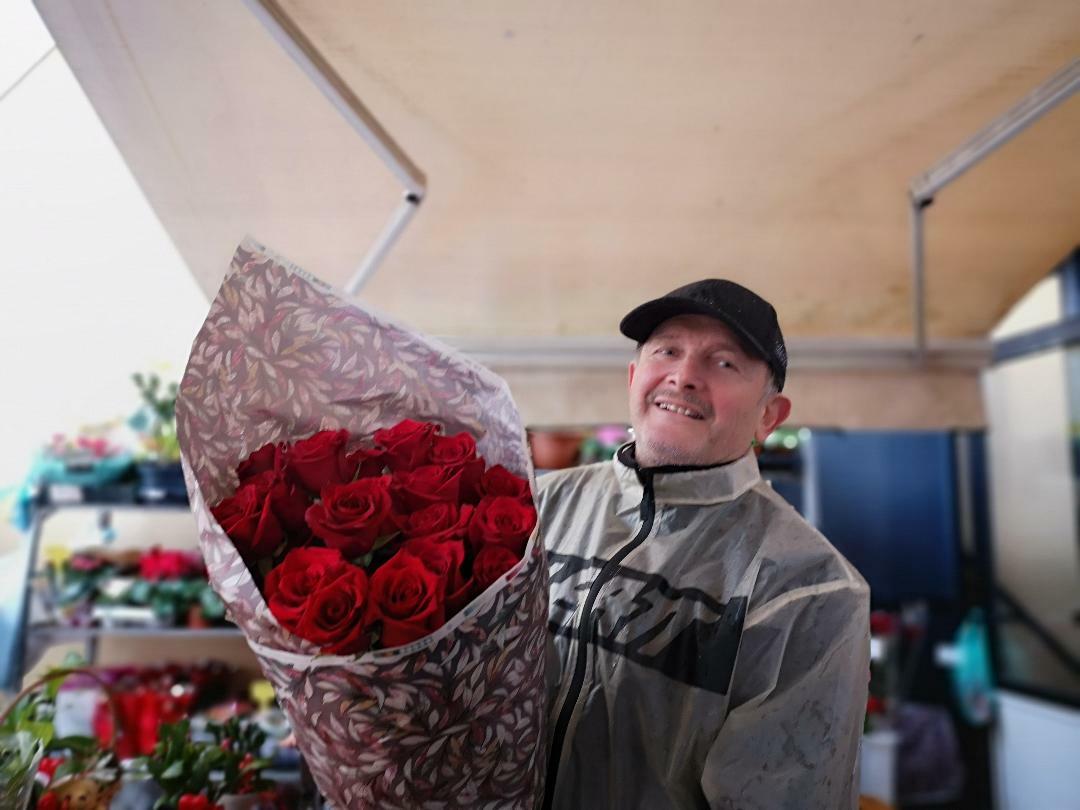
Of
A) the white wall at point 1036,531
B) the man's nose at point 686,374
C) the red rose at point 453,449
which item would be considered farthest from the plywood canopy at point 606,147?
the white wall at point 1036,531

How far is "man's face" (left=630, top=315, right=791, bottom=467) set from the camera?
1134 millimetres

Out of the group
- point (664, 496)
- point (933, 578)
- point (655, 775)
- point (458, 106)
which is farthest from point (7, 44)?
point (933, 578)

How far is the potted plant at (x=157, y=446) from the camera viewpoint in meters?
2.99

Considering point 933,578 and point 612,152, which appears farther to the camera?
point 933,578

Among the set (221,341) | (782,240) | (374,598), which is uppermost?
(782,240)

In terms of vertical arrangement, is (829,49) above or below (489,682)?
above

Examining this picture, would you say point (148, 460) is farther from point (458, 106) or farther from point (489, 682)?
point (489, 682)

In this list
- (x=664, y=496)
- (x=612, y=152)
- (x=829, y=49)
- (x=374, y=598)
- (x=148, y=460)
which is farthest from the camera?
(x=148, y=460)

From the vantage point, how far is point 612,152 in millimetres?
1901

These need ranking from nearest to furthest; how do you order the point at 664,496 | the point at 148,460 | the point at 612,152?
the point at 664,496 < the point at 612,152 < the point at 148,460

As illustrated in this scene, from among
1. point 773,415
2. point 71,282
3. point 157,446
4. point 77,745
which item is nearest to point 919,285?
point 773,415

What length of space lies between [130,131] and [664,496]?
4.59 ft

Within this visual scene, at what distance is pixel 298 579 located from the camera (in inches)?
27.0

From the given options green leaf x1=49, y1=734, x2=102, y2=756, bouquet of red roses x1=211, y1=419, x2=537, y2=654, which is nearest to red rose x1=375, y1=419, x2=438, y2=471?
bouquet of red roses x1=211, y1=419, x2=537, y2=654
